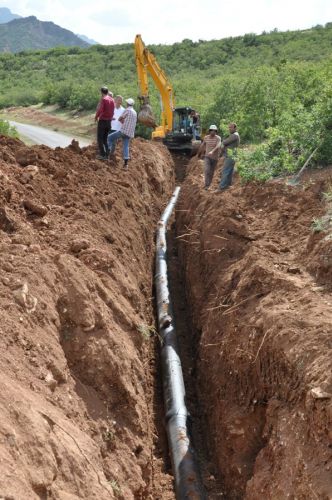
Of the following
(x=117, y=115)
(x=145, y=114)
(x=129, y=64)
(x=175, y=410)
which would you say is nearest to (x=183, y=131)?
(x=145, y=114)

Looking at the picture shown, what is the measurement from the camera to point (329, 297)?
6.71m

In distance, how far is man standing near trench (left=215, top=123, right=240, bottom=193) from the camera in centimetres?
1284

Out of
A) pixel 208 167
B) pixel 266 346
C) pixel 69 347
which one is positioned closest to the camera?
pixel 69 347

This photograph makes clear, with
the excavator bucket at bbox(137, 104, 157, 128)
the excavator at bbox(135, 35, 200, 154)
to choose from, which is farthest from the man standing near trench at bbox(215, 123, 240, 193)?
the excavator at bbox(135, 35, 200, 154)

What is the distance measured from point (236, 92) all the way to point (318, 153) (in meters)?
16.4

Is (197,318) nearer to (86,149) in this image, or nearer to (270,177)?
(270,177)

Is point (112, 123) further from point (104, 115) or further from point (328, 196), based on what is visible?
point (328, 196)

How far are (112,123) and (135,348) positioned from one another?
7433mm

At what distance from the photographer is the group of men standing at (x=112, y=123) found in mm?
11789

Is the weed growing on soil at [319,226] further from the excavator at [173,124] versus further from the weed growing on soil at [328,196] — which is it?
the excavator at [173,124]

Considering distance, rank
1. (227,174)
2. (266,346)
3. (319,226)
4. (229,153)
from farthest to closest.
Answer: (227,174) → (229,153) → (319,226) → (266,346)

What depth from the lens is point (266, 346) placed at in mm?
6391

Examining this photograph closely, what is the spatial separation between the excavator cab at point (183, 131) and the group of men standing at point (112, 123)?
10.7 m

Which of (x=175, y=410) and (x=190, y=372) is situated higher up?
(x=175, y=410)
